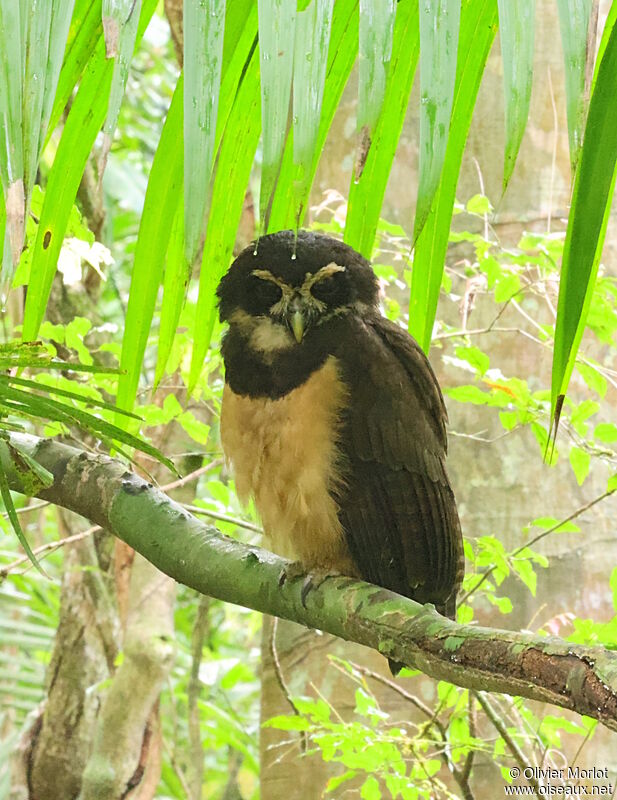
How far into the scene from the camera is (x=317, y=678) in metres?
4.52

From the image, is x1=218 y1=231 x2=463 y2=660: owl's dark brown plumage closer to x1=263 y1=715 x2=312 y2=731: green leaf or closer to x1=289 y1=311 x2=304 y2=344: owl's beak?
x1=289 y1=311 x2=304 y2=344: owl's beak

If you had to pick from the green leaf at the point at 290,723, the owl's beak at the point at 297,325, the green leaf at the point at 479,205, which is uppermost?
the green leaf at the point at 479,205

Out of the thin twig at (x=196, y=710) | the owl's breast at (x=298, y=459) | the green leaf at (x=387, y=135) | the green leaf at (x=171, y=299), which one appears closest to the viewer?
the green leaf at (x=387, y=135)

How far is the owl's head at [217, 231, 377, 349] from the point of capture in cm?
303

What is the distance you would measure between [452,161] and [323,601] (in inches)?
39.0

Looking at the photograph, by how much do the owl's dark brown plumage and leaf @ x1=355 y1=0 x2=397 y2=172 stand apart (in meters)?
1.79

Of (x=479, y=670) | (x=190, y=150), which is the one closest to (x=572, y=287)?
(x=190, y=150)

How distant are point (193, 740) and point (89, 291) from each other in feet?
9.20

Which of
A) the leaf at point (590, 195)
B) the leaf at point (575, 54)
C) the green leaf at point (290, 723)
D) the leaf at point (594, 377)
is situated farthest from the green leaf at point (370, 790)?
the leaf at point (575, 54)

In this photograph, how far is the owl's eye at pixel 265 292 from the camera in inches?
123

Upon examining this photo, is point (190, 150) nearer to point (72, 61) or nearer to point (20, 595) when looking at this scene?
point (72, 61)

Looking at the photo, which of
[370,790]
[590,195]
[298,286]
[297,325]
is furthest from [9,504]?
[370,790]

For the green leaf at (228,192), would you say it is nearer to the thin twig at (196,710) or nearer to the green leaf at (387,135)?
the green leaf at (387,135)

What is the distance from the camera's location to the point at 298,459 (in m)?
2.85
